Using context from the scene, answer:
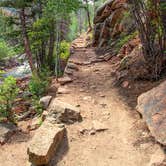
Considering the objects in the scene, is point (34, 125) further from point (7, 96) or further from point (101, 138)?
point (101, 138)

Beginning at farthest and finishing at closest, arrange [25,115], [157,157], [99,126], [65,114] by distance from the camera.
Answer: [25,115]
[65,114]
[99,126]
[157,157]

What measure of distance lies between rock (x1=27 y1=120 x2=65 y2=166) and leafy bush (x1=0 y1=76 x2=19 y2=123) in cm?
164

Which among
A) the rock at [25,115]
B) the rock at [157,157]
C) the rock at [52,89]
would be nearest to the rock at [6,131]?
the rock at [25,115]

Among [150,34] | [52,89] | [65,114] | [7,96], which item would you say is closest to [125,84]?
[150,34]

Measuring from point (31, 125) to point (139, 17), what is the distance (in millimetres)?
3620

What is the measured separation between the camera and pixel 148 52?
22.7 ft

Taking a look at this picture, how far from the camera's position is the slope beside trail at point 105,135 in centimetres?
470

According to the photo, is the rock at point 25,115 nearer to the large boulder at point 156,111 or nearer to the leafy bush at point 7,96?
the leafy bush at point 7,96

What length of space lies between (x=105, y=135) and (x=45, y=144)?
121 centimetres

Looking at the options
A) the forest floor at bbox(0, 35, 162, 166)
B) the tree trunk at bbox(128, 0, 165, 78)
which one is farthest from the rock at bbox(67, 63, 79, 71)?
the tree trunk at bbox(128, 0, 165, 78)

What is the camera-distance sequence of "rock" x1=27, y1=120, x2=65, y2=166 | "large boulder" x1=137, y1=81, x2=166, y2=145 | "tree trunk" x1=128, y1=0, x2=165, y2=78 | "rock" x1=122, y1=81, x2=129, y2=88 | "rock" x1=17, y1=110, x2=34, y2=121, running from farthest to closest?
1. "rock" x1=17, y1=110, x2=34, y2=121
2. "rock" x1=122, y1=81, x2=129, y2=88
3. "tree trunk" x1=128, y1=0, x2=165, y2=78
4. "rock" x1=27, y1=120, x2=65, y2=166
5. "large boulder" x1=137, y1=81, x2=166, y2=145

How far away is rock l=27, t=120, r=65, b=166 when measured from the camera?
15.4 ft

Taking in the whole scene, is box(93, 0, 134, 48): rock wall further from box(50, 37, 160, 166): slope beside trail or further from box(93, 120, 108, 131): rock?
box(93, 120, 108, 131): rock

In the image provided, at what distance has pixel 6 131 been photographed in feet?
20.8
